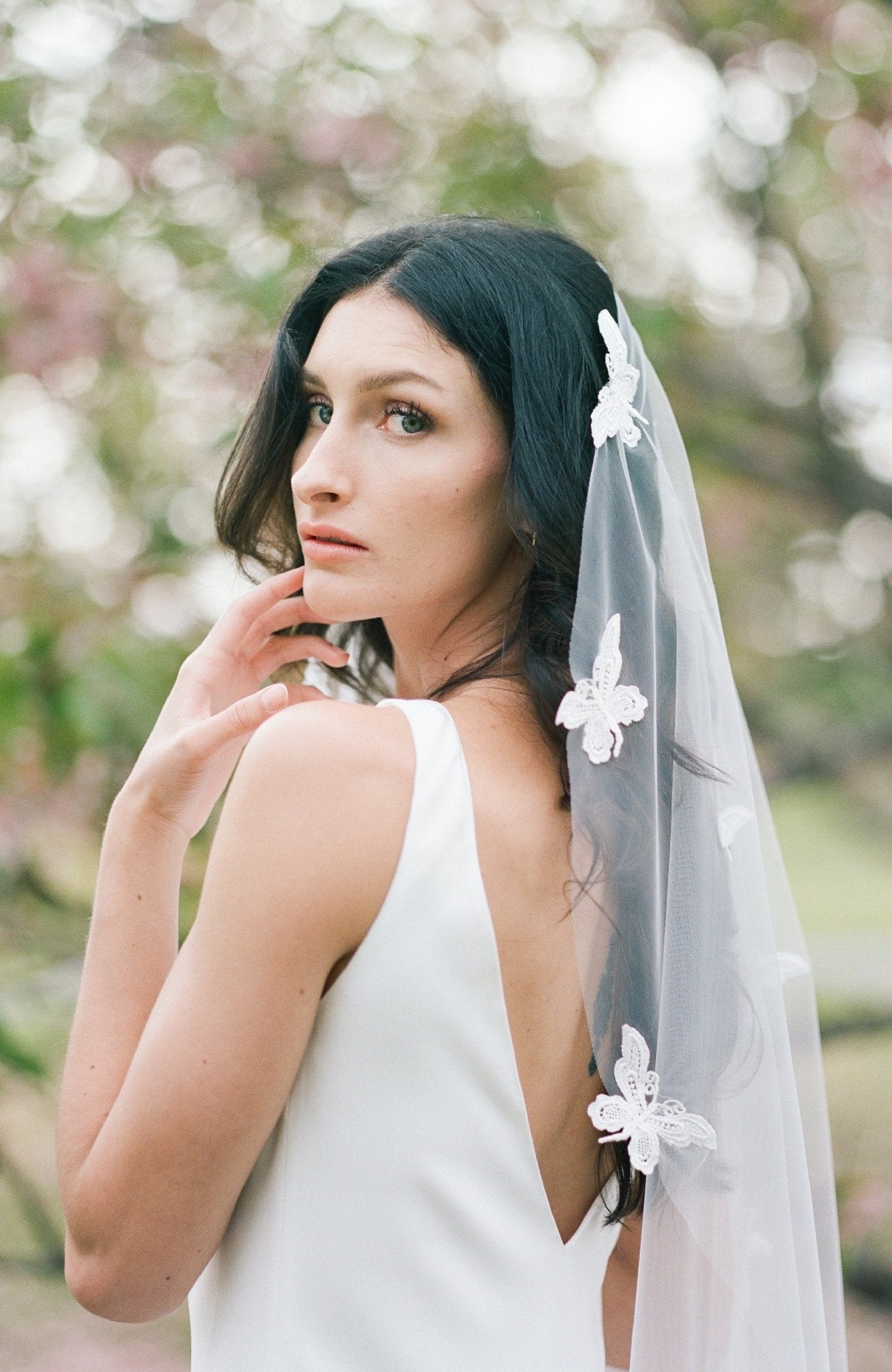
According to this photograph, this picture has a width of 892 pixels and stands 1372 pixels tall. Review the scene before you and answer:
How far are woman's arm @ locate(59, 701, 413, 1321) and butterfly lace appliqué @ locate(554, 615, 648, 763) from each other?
182mm

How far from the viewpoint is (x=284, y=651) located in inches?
71.3

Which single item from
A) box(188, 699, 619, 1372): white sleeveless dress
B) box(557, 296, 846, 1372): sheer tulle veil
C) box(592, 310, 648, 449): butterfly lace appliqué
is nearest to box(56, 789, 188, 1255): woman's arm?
box(188, 699, 619, 1372): white sleeveless dress

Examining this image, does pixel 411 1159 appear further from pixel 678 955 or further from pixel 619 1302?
pixel 619 1302

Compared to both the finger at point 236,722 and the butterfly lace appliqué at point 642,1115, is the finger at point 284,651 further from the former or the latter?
the butterfly lace appliqué at point 642,1115

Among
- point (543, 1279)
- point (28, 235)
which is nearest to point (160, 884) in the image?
point (543, 1279)

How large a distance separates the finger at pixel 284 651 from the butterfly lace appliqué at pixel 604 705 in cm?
50

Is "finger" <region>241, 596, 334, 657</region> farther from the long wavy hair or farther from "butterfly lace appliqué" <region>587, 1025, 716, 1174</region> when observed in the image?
"butterfly lace appliqué" <region>587, 1025, 716, 1174</region>

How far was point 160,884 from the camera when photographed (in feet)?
4.71

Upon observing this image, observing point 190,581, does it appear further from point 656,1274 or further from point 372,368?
point 656,1274

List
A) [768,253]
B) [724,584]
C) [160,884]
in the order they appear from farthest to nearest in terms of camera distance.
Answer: [724,584], [768,253], [160,884]

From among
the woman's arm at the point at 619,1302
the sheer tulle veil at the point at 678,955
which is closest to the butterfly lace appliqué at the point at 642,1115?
the sheer tulle veil at the point at 678,955

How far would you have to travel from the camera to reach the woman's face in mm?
1476

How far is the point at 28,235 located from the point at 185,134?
17.5 inches

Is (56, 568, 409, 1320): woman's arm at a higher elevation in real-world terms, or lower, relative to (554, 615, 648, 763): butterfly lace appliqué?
lower
